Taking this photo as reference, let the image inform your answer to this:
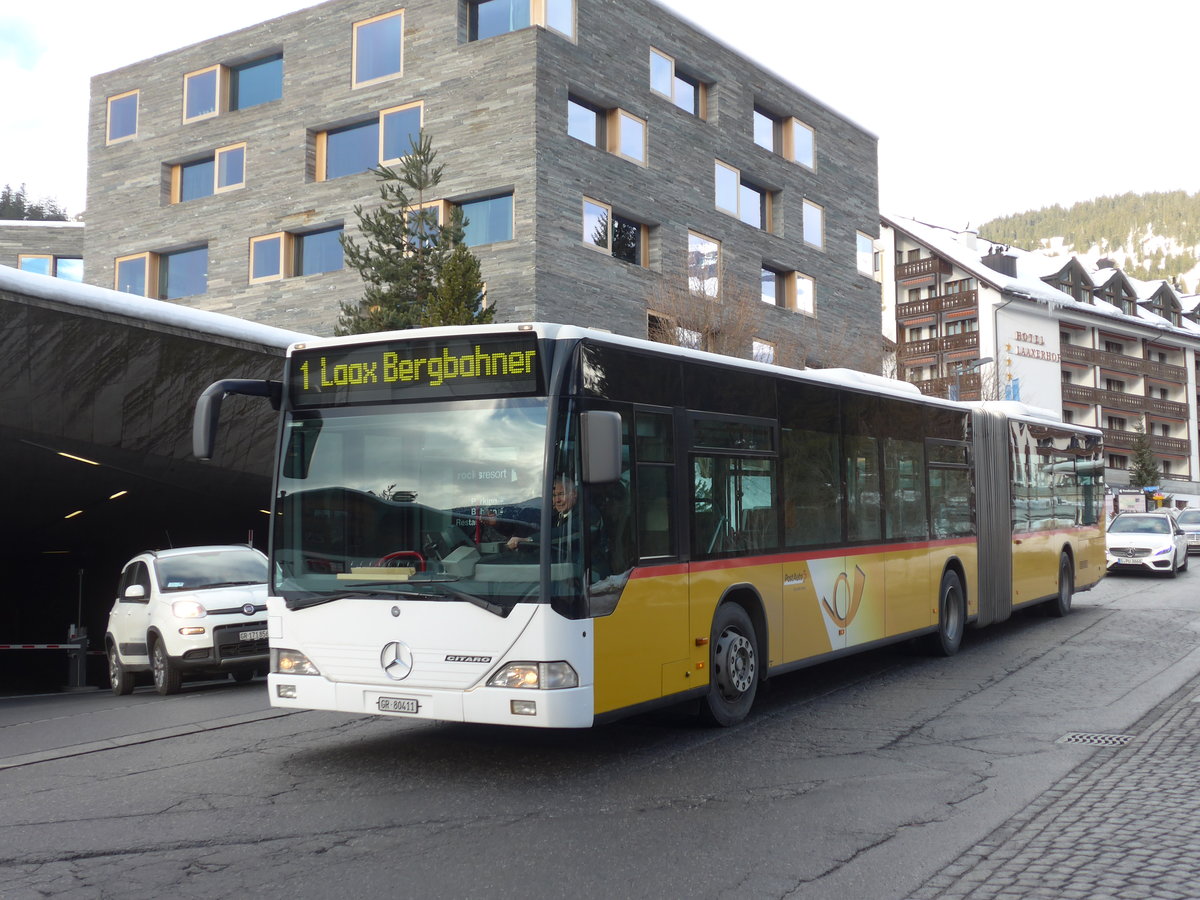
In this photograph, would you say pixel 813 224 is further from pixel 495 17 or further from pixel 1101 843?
pixel 1101 843

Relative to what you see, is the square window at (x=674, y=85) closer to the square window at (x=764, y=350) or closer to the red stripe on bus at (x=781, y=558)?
the square window at (x=764, y=350)

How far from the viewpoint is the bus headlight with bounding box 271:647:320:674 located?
319 inches

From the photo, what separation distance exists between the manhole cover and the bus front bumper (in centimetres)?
360

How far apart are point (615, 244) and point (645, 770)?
2603cm

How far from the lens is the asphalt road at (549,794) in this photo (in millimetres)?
5562

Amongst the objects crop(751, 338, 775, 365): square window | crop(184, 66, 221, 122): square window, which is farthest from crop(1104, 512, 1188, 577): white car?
crop(184, 66, 221, 122): square window

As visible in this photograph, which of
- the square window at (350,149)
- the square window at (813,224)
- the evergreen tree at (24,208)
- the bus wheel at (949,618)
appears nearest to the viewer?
the bus wheel at (949,618)

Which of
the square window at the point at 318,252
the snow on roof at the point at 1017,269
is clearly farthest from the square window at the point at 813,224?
the snow on roof at the point at 1017,269

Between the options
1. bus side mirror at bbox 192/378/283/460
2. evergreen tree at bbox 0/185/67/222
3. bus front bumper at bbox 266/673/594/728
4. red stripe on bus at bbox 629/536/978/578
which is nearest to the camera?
bus front bumper at bbox 266/673/594/728

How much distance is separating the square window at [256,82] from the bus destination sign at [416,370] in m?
30.6

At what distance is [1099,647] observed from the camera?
567 inches

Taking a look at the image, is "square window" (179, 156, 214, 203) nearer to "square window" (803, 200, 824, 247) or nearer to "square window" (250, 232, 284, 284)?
"square window" (250, 232, 284, 284)

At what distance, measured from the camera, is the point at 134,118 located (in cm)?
3981

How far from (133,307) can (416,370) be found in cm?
954
